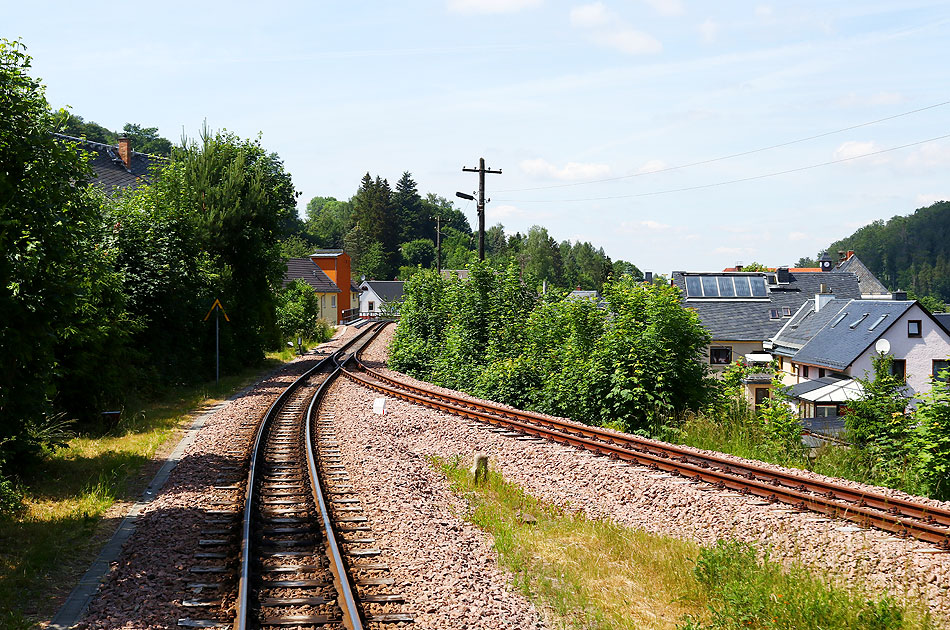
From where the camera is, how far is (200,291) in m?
26.7

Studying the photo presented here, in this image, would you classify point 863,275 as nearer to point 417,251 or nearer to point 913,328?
point 913,328

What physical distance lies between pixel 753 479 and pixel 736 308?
5205cm

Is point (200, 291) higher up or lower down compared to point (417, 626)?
higher up

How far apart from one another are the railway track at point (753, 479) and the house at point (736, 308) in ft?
131

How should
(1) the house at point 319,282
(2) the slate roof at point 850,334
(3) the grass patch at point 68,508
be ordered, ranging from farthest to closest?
(1) the house at point 319,282 → (2) the slate roof at point 850,334 → (3) the grass patch at point 68,508

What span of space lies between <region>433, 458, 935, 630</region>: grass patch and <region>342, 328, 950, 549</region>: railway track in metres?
1.64

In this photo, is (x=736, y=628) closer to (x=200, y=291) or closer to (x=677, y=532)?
(x=677, y=532)

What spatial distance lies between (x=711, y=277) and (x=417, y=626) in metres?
62.7

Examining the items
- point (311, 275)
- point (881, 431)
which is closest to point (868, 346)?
point (881, 431)

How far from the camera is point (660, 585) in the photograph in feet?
25.5

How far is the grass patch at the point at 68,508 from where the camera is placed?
7.58 metres

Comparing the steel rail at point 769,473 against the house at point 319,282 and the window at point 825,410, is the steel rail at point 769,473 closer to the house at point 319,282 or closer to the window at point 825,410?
the window at point 825,410

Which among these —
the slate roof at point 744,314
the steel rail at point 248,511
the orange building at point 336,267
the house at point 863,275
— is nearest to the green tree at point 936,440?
the steel rail at point 248,511

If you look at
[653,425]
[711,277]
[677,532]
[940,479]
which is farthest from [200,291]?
[711,277]
